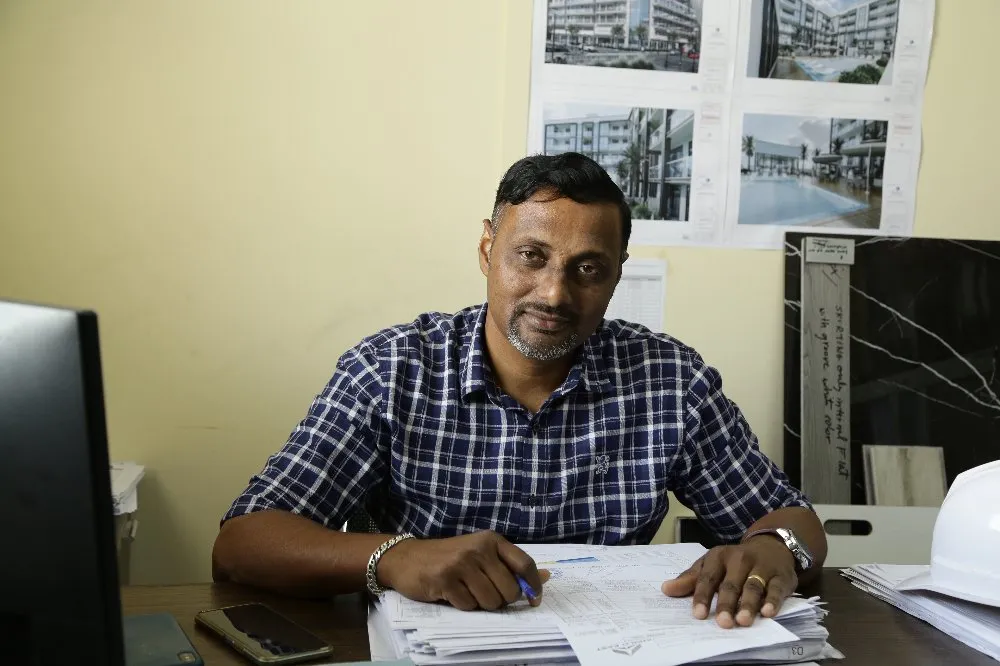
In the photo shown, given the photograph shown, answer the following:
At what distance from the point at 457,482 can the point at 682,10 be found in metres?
1.40

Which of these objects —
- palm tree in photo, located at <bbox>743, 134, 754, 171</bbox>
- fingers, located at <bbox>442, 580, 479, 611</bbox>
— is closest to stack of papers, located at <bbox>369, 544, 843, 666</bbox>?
fingers, located at <bbox>442, 580, 479, 611</bbox>

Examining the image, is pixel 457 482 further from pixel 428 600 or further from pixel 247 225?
pixel 247 225

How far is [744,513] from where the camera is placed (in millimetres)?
1447

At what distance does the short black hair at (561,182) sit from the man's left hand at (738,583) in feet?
1.93

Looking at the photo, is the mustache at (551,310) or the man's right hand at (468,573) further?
the mustache at (551,310)

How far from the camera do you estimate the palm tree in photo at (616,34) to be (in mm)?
2172

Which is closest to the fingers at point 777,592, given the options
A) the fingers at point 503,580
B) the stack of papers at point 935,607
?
the stack of papers at point 935,607

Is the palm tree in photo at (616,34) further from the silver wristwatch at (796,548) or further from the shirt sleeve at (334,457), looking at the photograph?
the silver wristwatch at (796,548)

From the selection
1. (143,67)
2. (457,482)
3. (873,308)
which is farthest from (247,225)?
(873,308)

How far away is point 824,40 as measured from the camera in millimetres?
2246

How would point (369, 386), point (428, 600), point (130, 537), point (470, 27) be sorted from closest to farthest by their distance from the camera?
point (428, 600) → point (369, 386) → point (130, 537) → point (470, 27)

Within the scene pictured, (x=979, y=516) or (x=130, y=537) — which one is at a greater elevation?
(x=979, y=516)

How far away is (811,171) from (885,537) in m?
0.92

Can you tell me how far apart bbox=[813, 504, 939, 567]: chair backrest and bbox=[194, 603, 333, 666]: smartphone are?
1.60m
